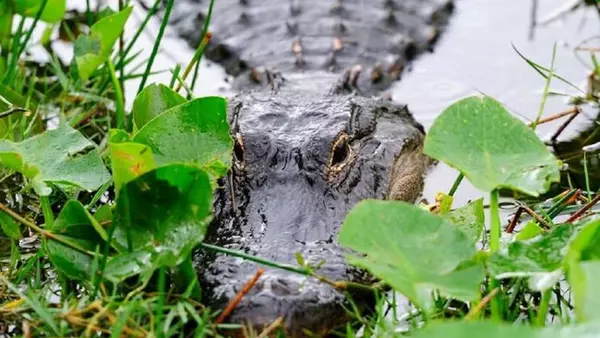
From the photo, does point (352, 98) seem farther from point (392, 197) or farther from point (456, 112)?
point (456, 112)

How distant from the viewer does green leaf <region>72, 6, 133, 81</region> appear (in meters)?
3.21

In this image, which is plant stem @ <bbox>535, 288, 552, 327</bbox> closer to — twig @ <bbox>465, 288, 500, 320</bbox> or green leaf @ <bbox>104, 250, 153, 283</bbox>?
twig @ <bbox>465, 288, 500, 320</bbox>

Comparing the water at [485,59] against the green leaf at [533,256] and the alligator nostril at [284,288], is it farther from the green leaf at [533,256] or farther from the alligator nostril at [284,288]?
the alligator nostril at [284,288]

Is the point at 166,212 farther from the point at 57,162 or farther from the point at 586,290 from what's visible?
the point at 586,290

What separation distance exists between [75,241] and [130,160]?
26 cm

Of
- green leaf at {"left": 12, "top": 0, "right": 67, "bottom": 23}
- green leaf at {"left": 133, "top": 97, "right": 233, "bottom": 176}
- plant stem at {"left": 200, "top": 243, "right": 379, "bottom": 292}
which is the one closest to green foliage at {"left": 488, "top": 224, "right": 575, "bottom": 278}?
plant stem at {"left": 200, "top": 243, "right": 379, "bottom": 292}

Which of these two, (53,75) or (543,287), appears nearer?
(543,287)

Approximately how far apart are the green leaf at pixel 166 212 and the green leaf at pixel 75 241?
7 centimetres

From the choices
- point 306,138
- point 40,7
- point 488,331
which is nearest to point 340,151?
point 306,138

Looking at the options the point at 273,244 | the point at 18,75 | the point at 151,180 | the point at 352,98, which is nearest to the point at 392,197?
the point at 352,98

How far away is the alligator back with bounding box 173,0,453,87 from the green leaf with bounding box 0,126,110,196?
6.75ft

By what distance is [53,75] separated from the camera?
475 centimetres

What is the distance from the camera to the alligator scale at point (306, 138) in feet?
7.89

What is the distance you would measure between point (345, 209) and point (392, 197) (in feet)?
1.65
